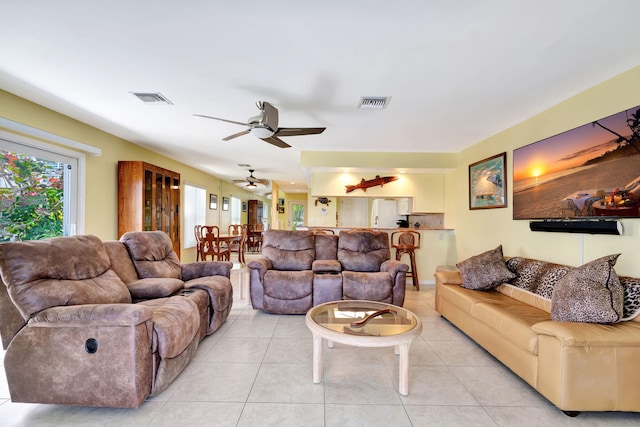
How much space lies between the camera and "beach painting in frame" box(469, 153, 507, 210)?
3492 millimetres

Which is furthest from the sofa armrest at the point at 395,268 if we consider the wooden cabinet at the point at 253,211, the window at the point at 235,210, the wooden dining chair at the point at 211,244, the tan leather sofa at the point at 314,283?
the wooden cabinet at the point at 253,211

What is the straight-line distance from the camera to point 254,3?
1.51m

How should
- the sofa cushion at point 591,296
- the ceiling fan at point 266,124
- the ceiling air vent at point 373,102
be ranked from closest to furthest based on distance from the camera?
1. the sofa cushion at point 591,296
2. the ceiling fan at point 266,124
3. the ceiling air vent at point 373,102

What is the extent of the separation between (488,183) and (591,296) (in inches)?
91.5

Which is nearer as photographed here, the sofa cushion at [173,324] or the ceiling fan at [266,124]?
the sofa cushion at [173,324]

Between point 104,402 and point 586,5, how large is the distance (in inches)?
144

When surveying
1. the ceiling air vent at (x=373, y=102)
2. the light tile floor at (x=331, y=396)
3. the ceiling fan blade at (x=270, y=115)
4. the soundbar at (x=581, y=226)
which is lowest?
the light tile floor at (x=331, y=396)

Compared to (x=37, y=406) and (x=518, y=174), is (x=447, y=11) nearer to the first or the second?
(x=518, y=174)

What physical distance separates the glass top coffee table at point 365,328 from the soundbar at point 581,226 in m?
1.71

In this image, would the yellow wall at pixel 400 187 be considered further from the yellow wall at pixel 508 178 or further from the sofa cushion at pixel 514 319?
the sofa cushion at pixel 514 319

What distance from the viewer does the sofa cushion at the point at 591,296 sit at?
66.7 inches

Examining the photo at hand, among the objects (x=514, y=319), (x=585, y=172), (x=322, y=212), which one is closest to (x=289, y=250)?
(x=514, y=319)

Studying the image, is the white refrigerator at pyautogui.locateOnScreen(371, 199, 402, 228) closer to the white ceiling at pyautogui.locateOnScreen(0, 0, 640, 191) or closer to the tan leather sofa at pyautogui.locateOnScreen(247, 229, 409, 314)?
the tan leather sofa at pyautogui.locateOnScreen(247, 229, 409, 314)

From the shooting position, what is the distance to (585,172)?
2.37 meters
